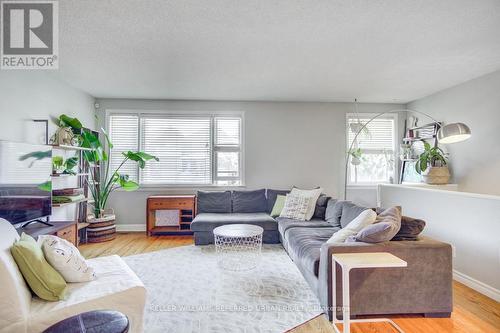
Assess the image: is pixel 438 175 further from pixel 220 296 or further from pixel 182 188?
pixel 182 188

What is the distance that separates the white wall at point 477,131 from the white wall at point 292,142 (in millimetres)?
1465

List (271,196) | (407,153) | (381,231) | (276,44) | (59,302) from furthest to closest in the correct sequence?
(407,153)
(271,196)
(276,44)
(381,231)
(59,302)

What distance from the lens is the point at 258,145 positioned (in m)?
5.06

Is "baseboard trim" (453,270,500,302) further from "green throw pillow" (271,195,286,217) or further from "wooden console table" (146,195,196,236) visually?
"wooden console table" (146,195,196,236)

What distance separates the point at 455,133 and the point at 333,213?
5.68ft

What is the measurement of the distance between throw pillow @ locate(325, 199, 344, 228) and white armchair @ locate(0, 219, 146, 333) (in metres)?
2.67

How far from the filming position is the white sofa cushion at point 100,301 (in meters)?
1.40

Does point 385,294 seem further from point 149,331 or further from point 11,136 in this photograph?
point 11,136

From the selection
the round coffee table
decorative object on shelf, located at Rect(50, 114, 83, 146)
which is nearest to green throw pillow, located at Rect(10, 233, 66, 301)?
the round coffee table

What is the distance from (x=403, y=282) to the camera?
2.09 meters

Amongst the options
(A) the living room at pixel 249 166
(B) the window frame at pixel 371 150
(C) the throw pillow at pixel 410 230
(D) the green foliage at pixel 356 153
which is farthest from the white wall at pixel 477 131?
(C) the throw pillow at pixel 410 230

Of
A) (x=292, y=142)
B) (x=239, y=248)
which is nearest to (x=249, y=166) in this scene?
(x=292, y=142)

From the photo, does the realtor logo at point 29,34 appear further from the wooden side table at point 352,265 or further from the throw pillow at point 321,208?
the throw pillow at point 321,208

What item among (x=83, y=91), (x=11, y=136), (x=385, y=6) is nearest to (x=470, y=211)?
(x=385, y=6)
